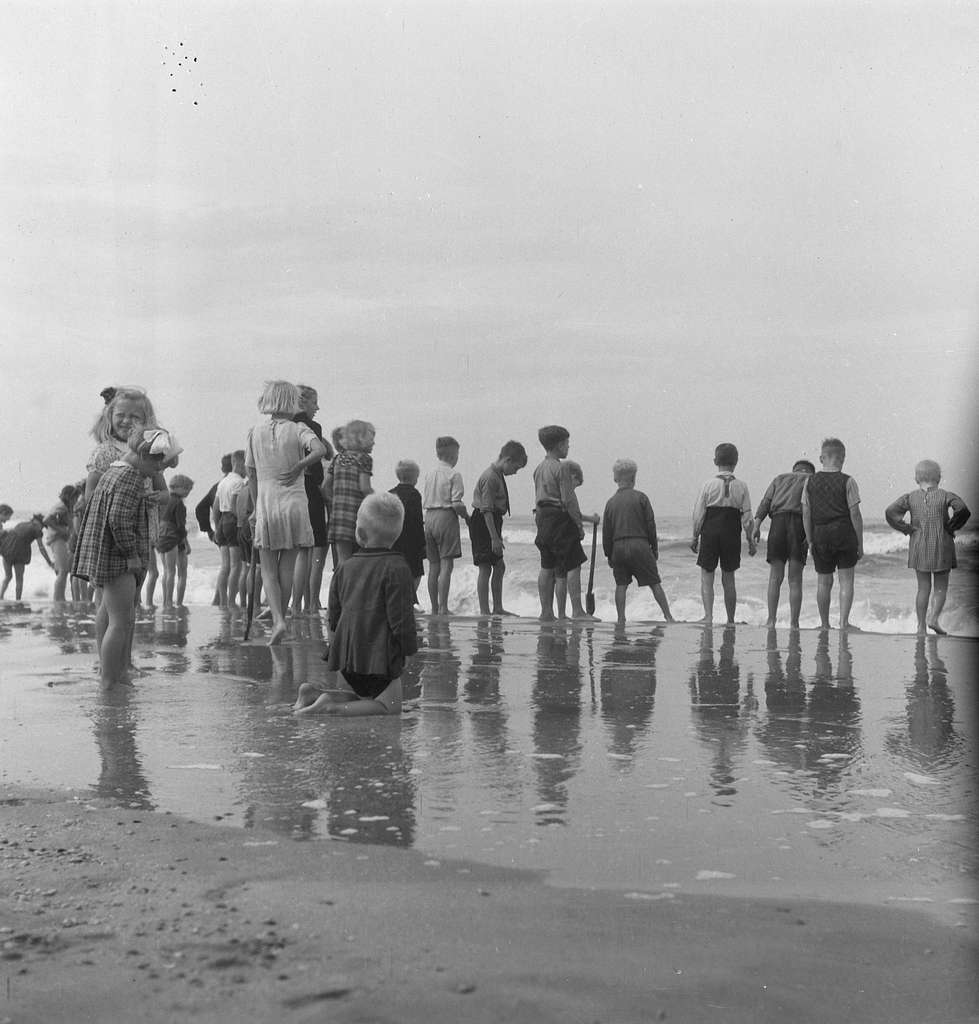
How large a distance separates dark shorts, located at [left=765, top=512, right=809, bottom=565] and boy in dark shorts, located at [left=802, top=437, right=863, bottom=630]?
0.22m

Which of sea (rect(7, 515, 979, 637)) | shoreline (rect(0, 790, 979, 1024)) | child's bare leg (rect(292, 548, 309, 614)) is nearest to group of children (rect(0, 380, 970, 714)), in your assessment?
child's bare leg (rect(292, 548, 309, 614))

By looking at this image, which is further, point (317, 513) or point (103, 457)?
point (317, 513)

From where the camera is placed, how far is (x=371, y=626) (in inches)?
261

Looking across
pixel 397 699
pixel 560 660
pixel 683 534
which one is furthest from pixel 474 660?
pixel 683 534

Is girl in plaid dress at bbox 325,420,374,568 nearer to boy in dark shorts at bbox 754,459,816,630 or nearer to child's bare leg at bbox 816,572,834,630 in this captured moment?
boy in dark shorts at bbox 754,459,816,630

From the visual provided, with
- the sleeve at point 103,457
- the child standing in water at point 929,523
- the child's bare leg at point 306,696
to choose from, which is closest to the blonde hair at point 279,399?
the sleeve at point 103,457

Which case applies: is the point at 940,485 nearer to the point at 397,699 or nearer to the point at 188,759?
the point at 397,699

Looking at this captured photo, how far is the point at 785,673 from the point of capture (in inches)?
343

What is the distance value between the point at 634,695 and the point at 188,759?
2894 mm

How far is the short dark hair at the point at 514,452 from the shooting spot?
45.4 ft

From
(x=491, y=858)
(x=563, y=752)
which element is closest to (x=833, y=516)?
(x=563, y=752)

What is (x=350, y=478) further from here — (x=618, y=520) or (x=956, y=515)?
(x=956, y=515)

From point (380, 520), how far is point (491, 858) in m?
2.99

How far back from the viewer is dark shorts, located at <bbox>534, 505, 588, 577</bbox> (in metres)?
13.2
